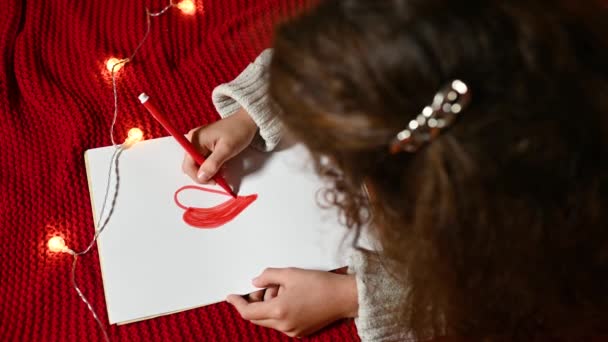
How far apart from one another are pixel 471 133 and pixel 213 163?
334mm

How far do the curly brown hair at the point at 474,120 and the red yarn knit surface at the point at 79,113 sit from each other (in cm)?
15

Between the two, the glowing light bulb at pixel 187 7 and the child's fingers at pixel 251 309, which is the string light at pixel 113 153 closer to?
the glowing light bulb at pixel 187 7

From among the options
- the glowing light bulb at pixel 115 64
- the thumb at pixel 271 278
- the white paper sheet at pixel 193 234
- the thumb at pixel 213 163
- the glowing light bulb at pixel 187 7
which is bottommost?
the thumb at pixel 271 278

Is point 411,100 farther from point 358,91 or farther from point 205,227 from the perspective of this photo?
point 205,227

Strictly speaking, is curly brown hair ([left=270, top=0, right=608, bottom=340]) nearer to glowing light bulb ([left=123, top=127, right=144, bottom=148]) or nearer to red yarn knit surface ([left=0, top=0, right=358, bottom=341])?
red yarn knit surface ([left=0, top=0, right=358, bottom=341])

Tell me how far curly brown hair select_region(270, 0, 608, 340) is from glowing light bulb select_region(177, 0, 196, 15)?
0.41 meters

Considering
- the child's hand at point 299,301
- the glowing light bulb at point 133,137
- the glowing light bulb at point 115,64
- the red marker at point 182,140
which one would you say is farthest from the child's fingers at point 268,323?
the glowing light bulb at point 115,64

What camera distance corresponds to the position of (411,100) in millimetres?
315

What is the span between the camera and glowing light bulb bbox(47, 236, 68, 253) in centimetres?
56

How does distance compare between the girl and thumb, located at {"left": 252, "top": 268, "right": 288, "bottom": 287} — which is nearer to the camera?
the girl

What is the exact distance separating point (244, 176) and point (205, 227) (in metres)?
0.08

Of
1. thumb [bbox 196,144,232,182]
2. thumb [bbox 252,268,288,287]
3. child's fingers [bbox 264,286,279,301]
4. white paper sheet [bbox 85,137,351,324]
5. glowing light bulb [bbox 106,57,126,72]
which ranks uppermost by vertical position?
glowing light bulb [bbox 106,57,126,72]

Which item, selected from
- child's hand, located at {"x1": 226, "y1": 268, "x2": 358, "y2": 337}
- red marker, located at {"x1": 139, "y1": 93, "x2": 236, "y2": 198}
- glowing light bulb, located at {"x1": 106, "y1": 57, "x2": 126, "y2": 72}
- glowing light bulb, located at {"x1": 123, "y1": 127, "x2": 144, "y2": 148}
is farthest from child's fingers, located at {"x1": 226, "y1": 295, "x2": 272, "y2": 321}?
glowing light bulb, located at {"x1": 106, "y1": 57, "x2": 126, "y2": 72}

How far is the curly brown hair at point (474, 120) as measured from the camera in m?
0.31
